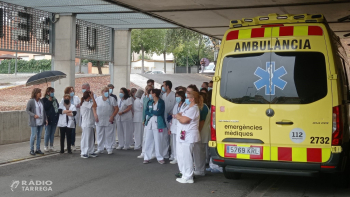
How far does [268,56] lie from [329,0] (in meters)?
5.79

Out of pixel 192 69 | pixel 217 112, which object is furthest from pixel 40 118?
pixel 192 69

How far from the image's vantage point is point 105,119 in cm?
1206

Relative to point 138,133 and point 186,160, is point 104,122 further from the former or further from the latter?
point 186,160

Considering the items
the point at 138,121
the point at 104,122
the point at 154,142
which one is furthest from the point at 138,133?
the point at 154,142

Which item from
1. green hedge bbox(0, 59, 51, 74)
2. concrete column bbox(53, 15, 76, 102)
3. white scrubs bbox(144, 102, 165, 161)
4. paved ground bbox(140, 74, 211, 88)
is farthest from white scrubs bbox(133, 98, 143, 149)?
green hedge bbox(0, 59, 51, 74)

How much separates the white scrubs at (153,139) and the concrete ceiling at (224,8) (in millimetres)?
3599

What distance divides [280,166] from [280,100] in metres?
1.04

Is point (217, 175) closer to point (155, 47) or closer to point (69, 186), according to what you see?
point (69, 186)

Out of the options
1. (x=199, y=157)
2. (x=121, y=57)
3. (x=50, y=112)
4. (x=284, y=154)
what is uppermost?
(x=121, y=57)

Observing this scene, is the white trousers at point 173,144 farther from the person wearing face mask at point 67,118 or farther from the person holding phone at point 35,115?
the person holding phone at point 35,115

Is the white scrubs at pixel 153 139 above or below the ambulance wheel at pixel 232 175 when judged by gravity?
above

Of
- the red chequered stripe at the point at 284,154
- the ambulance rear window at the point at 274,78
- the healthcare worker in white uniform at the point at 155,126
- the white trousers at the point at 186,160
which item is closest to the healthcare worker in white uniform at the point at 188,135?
the white trousers at the point at 186,160

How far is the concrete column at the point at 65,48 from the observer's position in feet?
51.5

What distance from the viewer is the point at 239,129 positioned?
24.4ft
